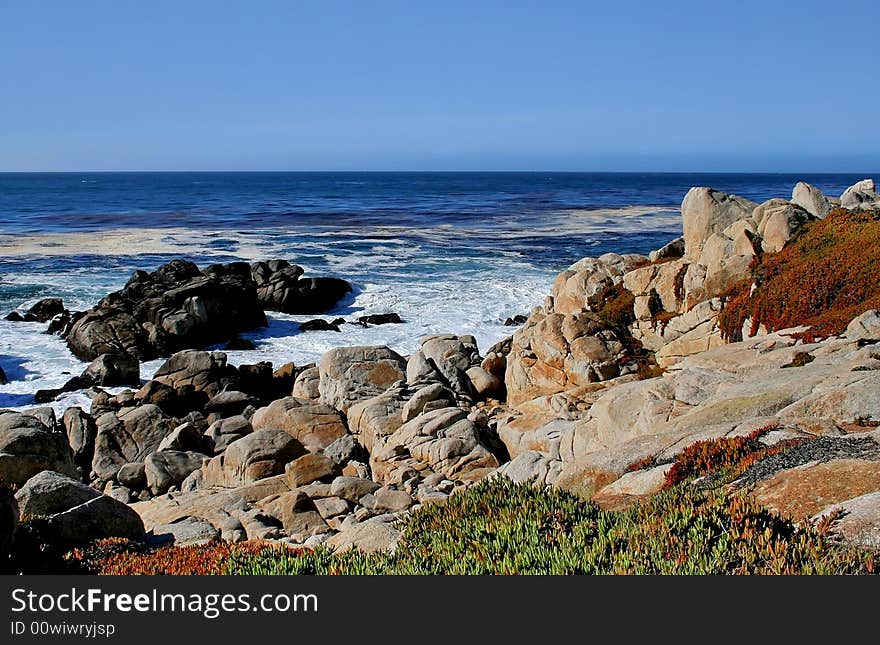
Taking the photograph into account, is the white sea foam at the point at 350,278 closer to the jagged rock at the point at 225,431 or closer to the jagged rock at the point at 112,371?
the jagged rock at the point at 112,371

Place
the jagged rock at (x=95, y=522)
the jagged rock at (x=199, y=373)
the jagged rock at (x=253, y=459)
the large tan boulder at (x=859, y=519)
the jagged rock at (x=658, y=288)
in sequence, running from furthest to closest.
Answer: the jagged rock at (x=199, y=373) < the jagged rock at (x=658, y=288) < the jagged rock at (x=253, y=459) < the jagged rock at (x=95, y=522) < the large tan boulder at (x=859, y=519)

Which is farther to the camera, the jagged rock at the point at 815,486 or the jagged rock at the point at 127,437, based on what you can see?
the jagged rock at the point at 127,437

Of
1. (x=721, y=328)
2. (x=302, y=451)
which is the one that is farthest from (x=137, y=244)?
(x=721, y=328)

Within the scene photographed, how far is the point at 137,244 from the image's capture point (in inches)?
2790

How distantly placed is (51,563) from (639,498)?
8.25m

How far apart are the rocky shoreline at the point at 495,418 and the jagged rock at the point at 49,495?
0.11 feet

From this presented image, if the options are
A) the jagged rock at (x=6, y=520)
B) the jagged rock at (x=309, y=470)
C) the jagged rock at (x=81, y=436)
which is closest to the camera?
the jagged rock at (x=6, y=520)

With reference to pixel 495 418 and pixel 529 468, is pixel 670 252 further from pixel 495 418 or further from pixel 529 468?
pixel 529 468

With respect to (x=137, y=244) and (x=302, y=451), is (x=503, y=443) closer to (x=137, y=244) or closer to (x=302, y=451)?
(x=302, y=451)

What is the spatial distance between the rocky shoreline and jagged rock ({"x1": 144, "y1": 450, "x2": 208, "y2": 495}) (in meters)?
0.05

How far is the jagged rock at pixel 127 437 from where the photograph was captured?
2332 cm

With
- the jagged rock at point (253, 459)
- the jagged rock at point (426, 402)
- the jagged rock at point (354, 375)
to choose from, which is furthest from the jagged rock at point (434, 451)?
the jagged rock at point (354, 375)

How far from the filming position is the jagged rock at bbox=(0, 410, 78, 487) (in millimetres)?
18078

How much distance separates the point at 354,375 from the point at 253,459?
6.30 meters
